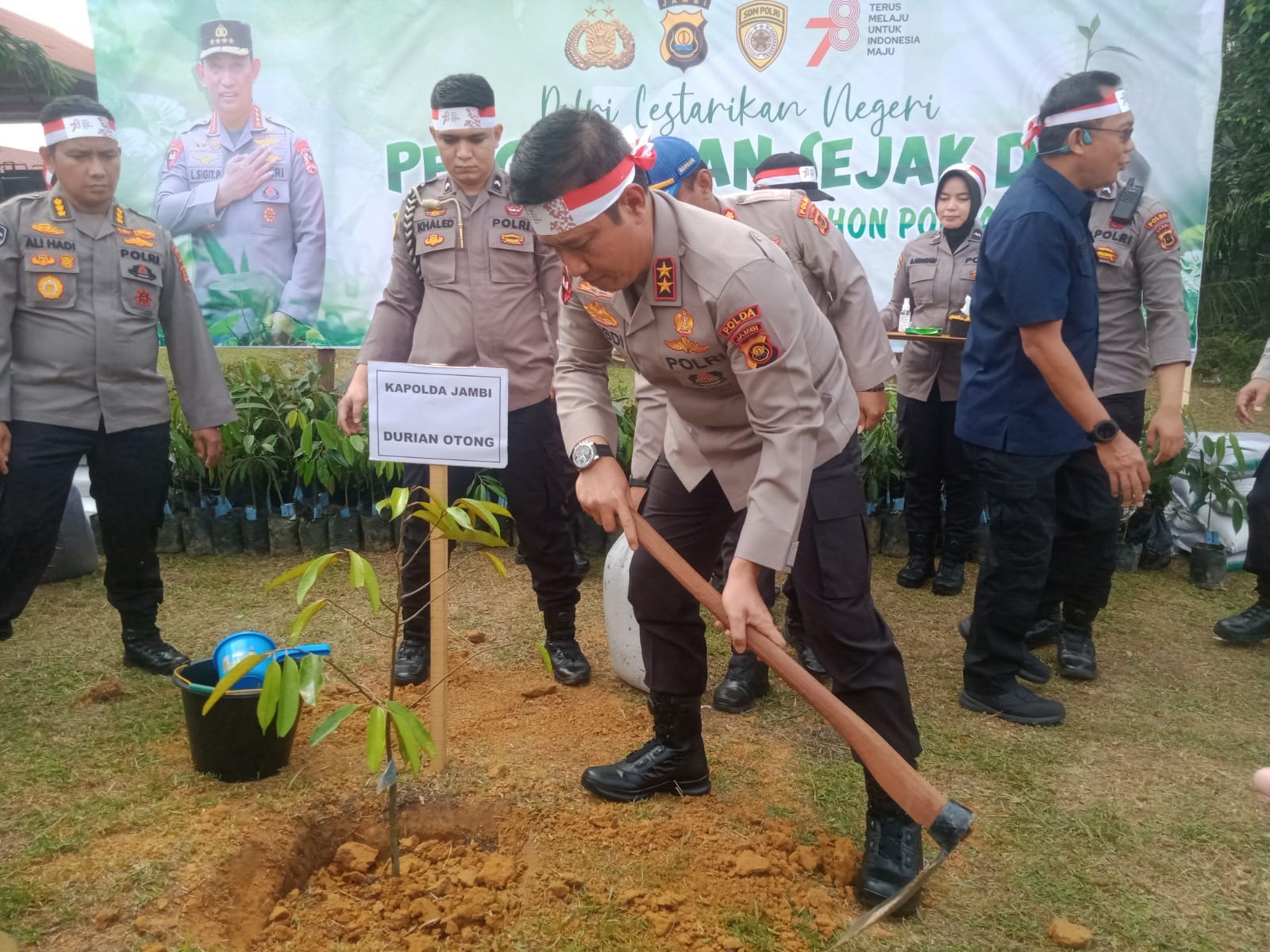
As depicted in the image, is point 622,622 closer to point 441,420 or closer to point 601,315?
point 441,420

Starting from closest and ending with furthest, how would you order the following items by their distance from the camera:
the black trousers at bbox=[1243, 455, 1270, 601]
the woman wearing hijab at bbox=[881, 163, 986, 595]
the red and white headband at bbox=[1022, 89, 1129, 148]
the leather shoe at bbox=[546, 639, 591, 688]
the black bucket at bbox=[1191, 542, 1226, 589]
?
the red and white headband at bbox=[1022, 89, 1129, 148] < the leather shoe at bbox=[546, 639, 591, 688] < the black trousers at bbox=[1243, 455, 1270, 601] < the woman wearing hijab at bbox=[881, 163, 986, 595] < the black bucket at bbox=[1191, 542, 1226, 589]

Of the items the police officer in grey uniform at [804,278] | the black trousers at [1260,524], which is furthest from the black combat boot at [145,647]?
the black trousers at [1260,524]

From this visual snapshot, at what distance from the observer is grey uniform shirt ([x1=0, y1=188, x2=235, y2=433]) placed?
11.6ft

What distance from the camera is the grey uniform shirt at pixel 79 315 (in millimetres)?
3521

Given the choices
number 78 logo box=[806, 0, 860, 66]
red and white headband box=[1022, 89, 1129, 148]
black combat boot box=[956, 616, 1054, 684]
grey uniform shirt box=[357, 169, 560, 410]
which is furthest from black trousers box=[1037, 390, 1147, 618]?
number 78 logo box=[806, 0, 860, 66]

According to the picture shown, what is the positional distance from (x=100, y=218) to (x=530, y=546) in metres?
2.01

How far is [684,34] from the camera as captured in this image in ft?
20.5

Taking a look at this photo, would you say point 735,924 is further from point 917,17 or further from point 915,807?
point 917,17

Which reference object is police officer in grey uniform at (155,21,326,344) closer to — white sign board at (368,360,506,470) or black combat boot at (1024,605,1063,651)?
white sign board at (368,360,506,470)

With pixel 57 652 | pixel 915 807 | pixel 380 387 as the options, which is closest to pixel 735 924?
pixel 915 807

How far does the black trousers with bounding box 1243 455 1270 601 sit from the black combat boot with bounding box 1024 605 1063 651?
33.7 inches

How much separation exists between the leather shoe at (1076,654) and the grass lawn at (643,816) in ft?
0.20

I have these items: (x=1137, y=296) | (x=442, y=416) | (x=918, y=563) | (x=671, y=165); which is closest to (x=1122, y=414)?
(x=1137, y=296)

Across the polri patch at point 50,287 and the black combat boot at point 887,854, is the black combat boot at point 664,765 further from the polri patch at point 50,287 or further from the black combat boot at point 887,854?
the polri patch at point 50,287
